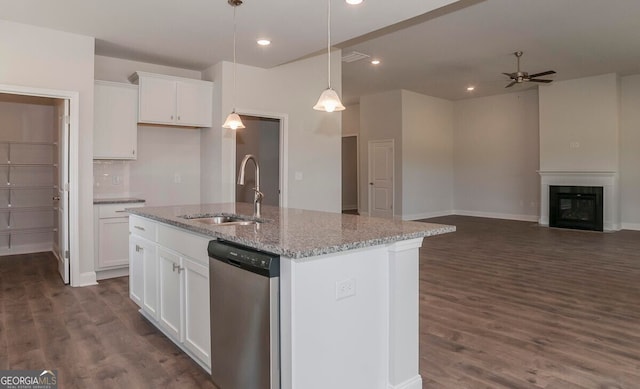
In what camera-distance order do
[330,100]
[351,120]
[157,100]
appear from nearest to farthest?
[330,100] < [157,100] < [351,120]

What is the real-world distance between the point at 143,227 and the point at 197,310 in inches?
42.2

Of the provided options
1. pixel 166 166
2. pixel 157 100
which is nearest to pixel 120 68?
pixel 157 100

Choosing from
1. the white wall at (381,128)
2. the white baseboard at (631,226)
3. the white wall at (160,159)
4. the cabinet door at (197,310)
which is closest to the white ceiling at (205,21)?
the white wall at (160,159)

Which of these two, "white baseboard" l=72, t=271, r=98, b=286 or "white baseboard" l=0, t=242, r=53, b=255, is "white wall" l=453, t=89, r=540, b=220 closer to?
"white baseboard" l=72, t=271, r=98, b=286

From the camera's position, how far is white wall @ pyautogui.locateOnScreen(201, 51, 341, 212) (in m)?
5.24

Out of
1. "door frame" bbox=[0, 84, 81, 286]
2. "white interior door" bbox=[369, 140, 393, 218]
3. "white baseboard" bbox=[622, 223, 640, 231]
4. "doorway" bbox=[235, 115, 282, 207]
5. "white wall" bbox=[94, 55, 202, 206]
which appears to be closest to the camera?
"door frame" bbox=[0, 84, 81, 286]

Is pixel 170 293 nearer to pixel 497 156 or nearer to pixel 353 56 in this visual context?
pixel 353 56

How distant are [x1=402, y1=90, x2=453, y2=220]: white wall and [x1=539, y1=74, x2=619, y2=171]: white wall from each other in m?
2.27

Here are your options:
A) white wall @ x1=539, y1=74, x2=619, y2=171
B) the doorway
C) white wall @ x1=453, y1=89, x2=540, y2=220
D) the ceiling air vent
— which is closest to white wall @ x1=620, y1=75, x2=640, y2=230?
white wall @ x1=539, y1=74, x2=619, y2=171

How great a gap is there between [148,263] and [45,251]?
4034 mm

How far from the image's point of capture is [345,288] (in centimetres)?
181

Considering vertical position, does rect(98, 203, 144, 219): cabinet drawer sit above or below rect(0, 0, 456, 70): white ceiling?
below

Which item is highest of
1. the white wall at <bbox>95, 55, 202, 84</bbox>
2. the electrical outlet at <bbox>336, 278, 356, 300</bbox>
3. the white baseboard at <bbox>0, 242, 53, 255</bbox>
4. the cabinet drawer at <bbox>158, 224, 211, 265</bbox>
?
the white wall at <bbox>95, 55, 202, 84</bbox>

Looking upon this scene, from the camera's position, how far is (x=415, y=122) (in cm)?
939
